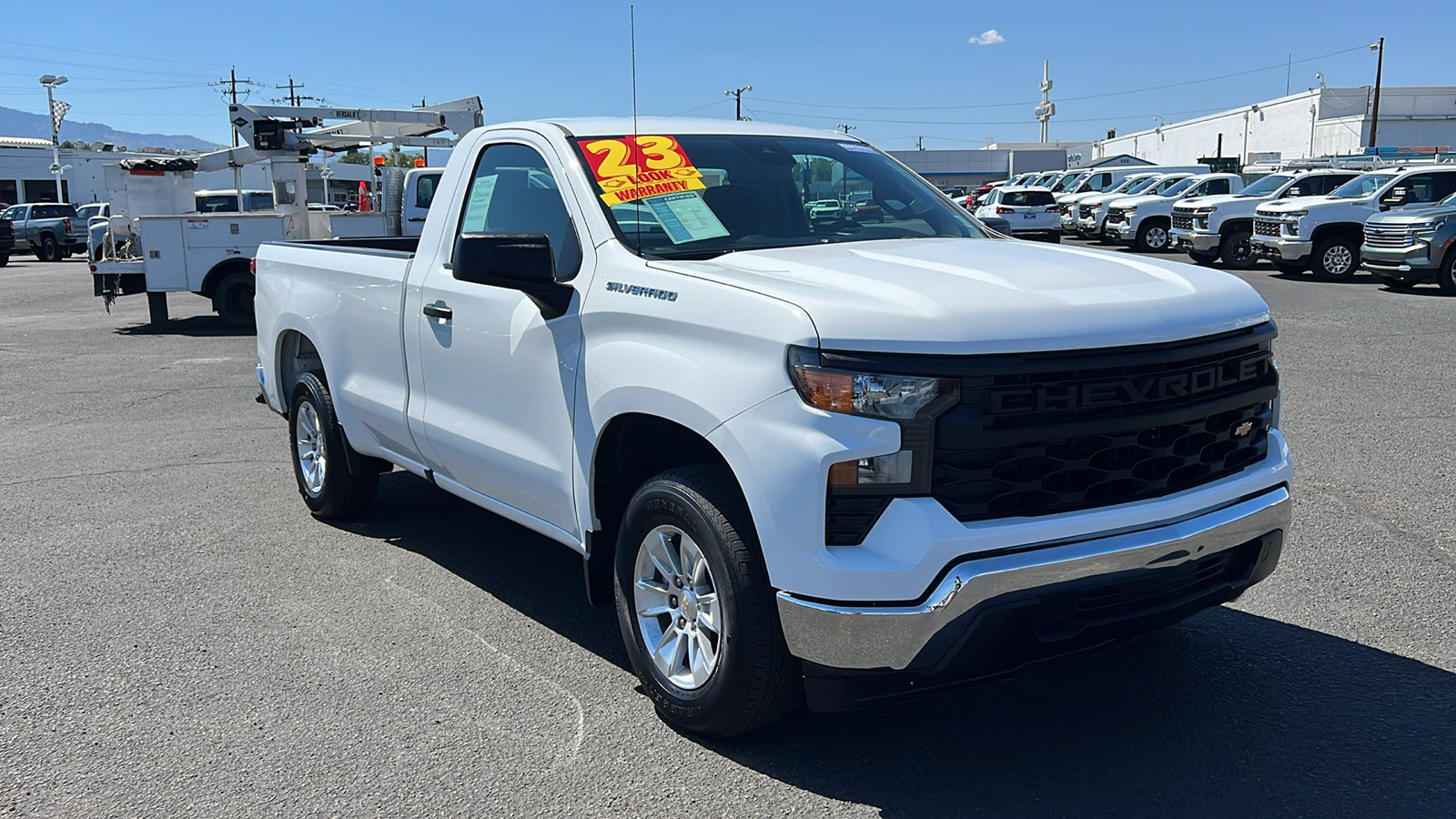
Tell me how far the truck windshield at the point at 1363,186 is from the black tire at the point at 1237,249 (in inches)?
82.1

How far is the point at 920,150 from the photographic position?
315 feet

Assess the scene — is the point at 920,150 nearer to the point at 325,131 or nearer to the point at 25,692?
the point at 325,131

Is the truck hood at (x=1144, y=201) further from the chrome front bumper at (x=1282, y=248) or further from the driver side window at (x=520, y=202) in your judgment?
the driver side window at (x=520, y=202)

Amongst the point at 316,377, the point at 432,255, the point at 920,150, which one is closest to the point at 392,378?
the point at 432,255

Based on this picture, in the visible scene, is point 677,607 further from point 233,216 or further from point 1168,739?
point 233,216

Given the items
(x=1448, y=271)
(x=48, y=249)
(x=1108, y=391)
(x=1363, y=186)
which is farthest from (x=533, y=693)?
(x=48, y=249)

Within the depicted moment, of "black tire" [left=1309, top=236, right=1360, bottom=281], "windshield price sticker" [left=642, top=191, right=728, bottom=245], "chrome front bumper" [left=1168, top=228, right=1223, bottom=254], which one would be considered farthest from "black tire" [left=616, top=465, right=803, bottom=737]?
"chrome front bumper" [left=1168, top=228, right=1223, bottom=254]

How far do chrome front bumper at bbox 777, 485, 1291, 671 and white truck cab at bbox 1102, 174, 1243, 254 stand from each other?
25517mm

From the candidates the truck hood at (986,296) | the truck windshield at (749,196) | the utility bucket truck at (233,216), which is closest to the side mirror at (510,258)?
the truck windshield at (749,196)

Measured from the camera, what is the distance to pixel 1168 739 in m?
3.69

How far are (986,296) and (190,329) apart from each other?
15661mm

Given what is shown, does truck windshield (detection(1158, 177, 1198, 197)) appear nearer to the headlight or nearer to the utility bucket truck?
the utility bucket truck

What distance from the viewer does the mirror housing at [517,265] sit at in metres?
3.94

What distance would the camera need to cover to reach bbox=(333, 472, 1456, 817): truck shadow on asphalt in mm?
3330
